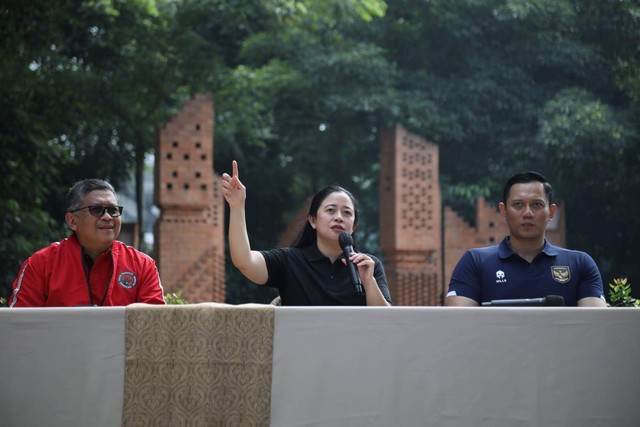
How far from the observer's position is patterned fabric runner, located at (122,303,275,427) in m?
2.94

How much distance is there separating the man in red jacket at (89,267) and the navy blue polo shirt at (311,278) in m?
0.46

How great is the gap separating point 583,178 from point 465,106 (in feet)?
7.66

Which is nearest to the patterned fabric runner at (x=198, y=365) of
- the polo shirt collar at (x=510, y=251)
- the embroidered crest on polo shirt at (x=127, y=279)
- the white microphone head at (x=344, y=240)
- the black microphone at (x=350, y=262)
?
the black microphone at (x=350, y=262)

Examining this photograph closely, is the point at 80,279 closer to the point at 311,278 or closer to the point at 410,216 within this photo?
the point at 311,278

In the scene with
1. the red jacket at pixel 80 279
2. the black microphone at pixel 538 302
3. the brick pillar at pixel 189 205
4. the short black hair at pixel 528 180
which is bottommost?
the black microphone at pixel 538 302

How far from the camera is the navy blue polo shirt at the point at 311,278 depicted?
3775mm

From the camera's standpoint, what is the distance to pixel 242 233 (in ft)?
11.9

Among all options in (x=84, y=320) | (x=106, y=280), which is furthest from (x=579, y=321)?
(x=106, y=280)

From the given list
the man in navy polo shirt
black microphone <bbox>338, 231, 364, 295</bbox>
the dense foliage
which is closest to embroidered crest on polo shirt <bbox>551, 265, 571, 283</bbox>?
the man in navy polo shirt

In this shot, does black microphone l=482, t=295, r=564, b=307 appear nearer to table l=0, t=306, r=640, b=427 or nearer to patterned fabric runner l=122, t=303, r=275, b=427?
table l=0, t=306, r=640, b=427

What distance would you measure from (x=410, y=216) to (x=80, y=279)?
10855 millimetres

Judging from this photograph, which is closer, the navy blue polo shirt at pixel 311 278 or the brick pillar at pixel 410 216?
the navy blue polo shirt at pixel 311 278

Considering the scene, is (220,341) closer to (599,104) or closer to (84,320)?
(84,320)

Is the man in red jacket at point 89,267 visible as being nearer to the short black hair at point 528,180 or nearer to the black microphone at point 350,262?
the black microphone at point 350,262
